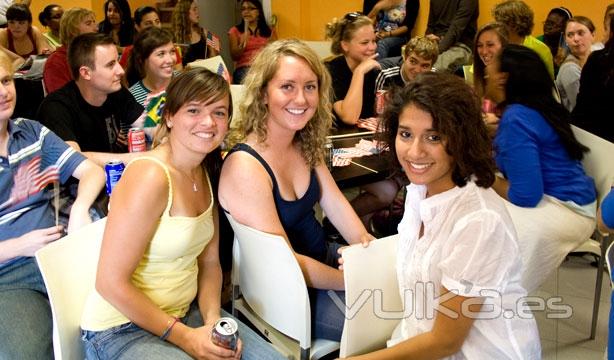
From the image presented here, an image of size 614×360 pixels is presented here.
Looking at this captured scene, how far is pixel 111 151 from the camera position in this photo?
230 centimetres

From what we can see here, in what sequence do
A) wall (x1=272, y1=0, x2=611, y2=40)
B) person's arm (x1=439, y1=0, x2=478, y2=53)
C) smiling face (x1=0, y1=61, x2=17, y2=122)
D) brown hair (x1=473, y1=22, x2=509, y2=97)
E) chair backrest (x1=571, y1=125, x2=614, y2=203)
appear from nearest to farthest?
smiling face (x1=0, y1=61, x2=17, y2=122) → chair backrest (x1=571, y1=125, x2=614, y2=203) → brown hair (x1=473, y1=22, x2=509, y2=97) → person's arm (x1=439, y1=0, x2=478, y2=53) → wall (x1=272, y1=0, x2=611, y2=40)

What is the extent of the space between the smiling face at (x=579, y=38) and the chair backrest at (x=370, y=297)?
278 cm

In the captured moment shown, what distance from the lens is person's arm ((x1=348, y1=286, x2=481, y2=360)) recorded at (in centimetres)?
104

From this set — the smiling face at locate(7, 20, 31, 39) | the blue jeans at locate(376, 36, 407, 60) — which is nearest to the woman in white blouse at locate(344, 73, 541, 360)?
the blue jeans at locate(376, 36, 407, 60)

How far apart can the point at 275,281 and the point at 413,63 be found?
79.8 inches

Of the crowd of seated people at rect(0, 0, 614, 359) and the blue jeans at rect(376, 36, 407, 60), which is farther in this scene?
the blue jeans at rect(376, 36, 407, 60)

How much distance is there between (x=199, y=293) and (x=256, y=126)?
512 mm

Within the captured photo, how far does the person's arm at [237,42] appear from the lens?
193 inches

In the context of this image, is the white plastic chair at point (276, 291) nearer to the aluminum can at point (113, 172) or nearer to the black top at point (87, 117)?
the aluminum can at point (113, 172)

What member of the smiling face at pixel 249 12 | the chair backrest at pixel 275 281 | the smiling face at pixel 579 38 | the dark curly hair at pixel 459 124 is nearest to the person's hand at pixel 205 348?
the chair backrest at pixel 275 281

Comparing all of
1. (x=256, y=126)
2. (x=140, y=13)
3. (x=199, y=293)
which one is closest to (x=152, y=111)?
(x=256, y=126)

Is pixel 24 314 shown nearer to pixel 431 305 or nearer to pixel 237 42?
pixel 431 305

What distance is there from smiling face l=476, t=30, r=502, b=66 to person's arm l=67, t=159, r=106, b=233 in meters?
2.20

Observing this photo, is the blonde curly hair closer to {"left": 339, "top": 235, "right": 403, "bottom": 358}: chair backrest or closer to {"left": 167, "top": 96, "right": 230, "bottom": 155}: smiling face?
{"left": 167, "top": 96, "right": 230, "bottom": 155}: smiling face
